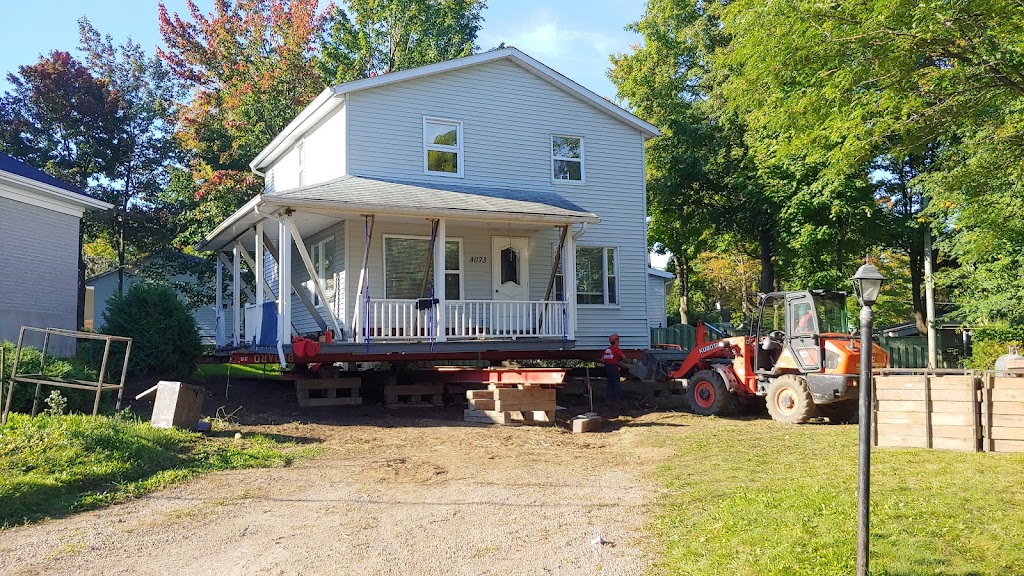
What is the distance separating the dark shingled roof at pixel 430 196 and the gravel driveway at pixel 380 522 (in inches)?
221

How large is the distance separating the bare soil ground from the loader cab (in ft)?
11.8

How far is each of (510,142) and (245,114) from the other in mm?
13651

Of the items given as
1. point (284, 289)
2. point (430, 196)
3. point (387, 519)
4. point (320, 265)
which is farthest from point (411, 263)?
point (387, 519)

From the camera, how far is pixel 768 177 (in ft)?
86.0

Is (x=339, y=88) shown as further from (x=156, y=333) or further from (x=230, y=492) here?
(x=230, y=492)

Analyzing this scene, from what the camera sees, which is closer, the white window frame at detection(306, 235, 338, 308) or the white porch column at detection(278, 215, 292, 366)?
the white porch column at detection(278, 215, 292, 366)

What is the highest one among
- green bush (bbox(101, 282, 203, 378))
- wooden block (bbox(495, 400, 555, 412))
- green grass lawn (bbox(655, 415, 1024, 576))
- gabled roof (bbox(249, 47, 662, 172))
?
gabled roof (bbox(249, 47, 662, 172))

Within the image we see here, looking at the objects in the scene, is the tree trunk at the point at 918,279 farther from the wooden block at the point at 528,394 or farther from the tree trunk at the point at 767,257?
Result: the wooden block at the point at 528,394

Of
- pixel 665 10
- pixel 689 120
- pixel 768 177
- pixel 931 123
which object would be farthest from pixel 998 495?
pixel 665 10

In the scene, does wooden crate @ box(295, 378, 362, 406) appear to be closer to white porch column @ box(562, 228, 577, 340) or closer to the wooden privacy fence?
white porch column @ box(562, 228, 577, 340)

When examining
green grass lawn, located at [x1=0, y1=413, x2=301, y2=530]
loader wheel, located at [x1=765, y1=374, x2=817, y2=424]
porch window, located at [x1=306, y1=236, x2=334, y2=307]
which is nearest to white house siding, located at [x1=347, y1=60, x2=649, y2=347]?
porch window, located at [x1=306, y1=236, x2=334, y2=307]

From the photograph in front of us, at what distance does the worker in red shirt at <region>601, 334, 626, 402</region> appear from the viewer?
55.0ft

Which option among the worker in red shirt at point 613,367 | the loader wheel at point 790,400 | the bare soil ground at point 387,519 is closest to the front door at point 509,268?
the worker in red shirt at point 613,367

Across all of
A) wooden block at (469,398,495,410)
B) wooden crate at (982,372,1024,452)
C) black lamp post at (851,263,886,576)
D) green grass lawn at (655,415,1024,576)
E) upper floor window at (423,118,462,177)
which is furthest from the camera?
upper floor window at (423,118,462,177)
